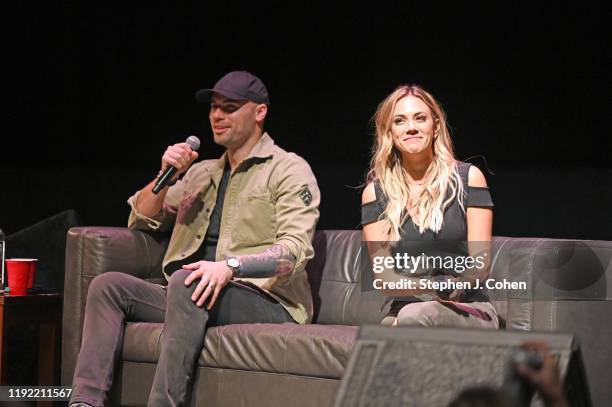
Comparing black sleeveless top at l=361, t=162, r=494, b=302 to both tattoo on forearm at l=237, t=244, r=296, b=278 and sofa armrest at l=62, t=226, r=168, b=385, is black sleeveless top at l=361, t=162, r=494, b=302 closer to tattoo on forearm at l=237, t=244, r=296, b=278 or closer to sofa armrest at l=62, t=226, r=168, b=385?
tattoo on forearm at l=237, t=244, r=296, b=278

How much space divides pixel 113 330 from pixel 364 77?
4.73 ft

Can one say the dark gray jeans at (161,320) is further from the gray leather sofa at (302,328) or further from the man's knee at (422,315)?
the man's knee at (422,315)

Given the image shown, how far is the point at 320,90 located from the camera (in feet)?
12.2

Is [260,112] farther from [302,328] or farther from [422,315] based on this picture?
[422,315]

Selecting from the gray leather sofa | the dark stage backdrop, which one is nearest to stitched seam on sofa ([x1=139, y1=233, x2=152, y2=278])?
the gray leather sofa

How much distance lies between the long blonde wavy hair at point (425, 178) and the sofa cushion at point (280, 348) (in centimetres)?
39

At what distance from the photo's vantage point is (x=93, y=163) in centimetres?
423

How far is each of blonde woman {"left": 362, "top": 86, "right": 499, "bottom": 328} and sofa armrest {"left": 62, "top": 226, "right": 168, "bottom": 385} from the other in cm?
91

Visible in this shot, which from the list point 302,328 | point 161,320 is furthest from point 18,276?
point 302,328

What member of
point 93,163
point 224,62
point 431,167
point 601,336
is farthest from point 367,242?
point 93,163

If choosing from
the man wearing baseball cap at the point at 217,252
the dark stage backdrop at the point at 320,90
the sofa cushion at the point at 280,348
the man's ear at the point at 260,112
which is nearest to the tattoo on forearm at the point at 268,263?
the man wearing baseball cap at the point at 217,252

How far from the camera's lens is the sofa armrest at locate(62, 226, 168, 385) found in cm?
321

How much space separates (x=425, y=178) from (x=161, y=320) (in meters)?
1.02

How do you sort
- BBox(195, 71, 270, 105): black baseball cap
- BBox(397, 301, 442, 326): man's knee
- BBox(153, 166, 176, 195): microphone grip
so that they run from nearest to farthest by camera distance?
BBox(397, 301, 442, 326): man's knee
BBox(153, 166, 176, 195): microphone grip
BBox(195, 71, 270, 105): black baseball cap
